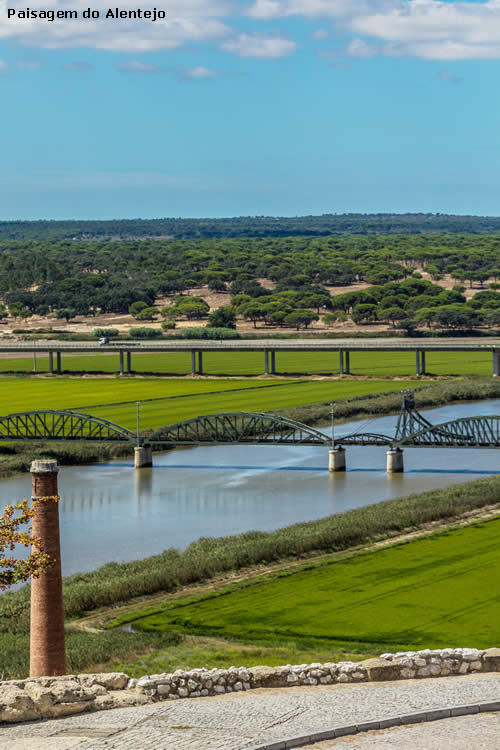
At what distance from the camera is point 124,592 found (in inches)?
1660

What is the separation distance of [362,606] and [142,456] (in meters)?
37.9

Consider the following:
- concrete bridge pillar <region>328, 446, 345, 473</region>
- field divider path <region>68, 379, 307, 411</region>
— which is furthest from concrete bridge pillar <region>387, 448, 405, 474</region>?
field divider path <region>68, 379, 307, 411</region>

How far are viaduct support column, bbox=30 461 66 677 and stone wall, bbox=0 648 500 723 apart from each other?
282 centimetres

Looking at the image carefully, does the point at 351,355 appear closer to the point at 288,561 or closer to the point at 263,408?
the point at 263,408

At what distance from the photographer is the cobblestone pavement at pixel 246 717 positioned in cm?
2203

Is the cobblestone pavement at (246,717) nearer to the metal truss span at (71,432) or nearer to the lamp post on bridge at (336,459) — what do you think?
the lamp post on bridge at (336,459)

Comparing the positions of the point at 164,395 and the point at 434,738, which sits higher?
the point at 164,395

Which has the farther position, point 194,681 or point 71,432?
point 71,432

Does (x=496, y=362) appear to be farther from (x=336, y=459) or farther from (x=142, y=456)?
(x=142, y=456)

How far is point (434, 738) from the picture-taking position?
2225 cm

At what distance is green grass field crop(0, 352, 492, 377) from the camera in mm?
138750

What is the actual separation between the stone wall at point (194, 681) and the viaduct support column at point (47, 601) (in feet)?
9.27

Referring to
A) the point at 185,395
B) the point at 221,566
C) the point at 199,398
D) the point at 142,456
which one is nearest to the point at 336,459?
the point at 142,456

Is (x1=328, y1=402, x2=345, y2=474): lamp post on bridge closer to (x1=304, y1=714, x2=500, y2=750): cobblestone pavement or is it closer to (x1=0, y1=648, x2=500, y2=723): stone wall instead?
(x1=0, y1=648, x2=500, y2=723): stone wall
